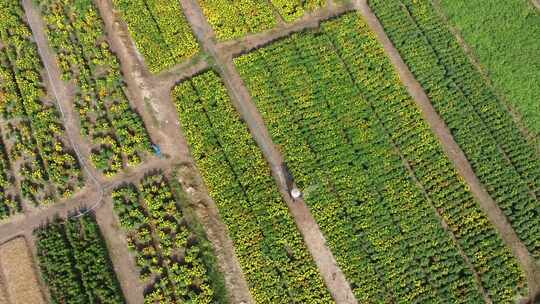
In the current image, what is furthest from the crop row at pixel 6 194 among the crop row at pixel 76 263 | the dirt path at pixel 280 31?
the dirt path at pixel 280 31

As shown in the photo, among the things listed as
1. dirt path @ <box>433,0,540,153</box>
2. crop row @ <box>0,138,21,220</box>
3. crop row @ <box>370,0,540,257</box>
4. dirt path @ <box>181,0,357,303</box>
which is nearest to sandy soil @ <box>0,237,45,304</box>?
crop row @ <box>0,138,21,220</box>

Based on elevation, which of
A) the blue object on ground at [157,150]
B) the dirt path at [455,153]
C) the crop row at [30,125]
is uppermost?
the crop row at [30,125]

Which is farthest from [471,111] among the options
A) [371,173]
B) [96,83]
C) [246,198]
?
[96,83]

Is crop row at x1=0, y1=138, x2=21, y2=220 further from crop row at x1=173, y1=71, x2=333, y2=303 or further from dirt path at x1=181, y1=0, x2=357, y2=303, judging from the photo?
dirt path at x1=181, y1=0, x2=357, y2=303

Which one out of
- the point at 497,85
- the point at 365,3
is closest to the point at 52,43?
the point at 365,3

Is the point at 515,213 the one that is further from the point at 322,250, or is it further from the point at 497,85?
the point at 322,250

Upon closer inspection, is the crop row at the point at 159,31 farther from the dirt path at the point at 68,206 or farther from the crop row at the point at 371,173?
the dirt path at the point at 68,206

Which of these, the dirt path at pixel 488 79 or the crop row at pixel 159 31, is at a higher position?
the crop row at pixel 159 31
